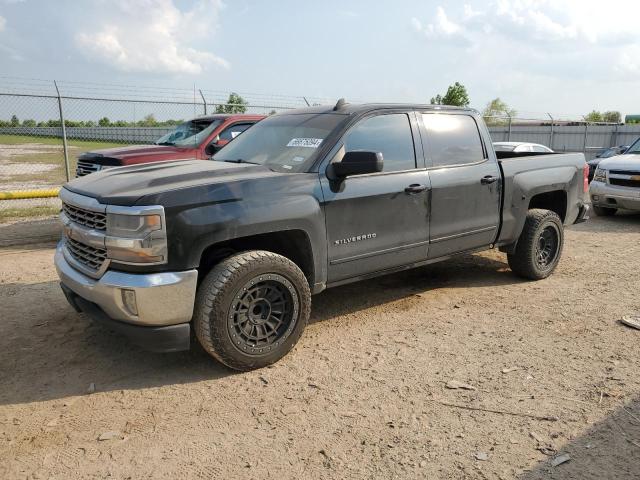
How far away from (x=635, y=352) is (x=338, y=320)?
238cm

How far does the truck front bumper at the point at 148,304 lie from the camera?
3332 mm

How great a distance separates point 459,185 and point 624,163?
263 inches

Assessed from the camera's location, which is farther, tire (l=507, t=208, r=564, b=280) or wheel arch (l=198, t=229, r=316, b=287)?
tire (l=507, t=208, r=564, b=280)

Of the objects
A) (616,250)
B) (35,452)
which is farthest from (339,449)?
(616,250)

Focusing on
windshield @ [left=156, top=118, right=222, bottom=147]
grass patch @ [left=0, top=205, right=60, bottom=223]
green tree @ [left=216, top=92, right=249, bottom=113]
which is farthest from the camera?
green tree @ [left=216, top=92, right=249, bottom=113]

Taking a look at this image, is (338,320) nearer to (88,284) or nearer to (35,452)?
(88,284)

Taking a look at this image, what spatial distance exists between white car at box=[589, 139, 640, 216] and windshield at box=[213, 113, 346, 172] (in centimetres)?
757

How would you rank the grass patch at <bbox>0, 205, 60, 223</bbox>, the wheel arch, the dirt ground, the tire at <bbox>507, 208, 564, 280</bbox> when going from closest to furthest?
the dirt ground < the wheel arch < the tire at <bbox>507, 208, 564, 280</bbox> < the grass patch at <bbox>0, 205, 60, 223</bbox>

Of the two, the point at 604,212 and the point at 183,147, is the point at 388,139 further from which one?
the point at 604,212

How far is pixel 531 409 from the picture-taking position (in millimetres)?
3279

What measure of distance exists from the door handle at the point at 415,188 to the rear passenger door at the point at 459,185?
125 millimetres

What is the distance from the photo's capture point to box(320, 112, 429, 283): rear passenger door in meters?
4.16

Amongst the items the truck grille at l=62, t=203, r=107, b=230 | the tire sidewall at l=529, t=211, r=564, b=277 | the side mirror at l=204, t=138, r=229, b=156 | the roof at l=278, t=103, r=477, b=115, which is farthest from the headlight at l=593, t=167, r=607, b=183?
the truck grille at l=62, t=203, r=107, b=230

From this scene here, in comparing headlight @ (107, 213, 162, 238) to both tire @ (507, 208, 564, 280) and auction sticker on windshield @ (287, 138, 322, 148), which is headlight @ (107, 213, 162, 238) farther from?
tire @ (507, 208, 564, 280)
